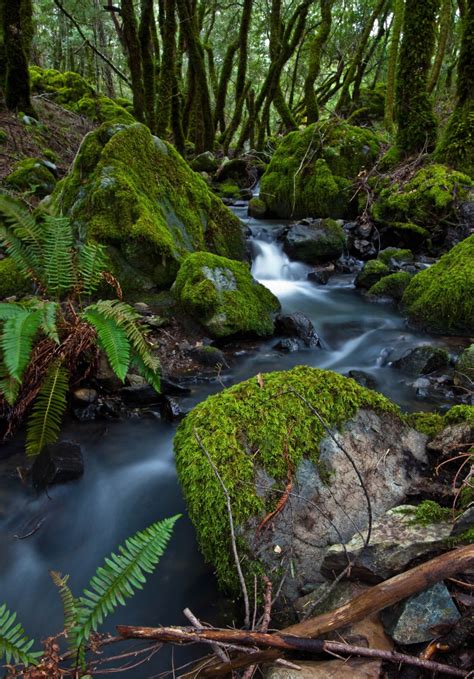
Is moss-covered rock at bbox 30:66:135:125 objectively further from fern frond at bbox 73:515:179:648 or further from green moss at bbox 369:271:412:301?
fern frond at bbox 73:515:179:648

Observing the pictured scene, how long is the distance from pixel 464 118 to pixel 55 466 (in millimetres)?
9378

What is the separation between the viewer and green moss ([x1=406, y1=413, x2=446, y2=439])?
2.80 m

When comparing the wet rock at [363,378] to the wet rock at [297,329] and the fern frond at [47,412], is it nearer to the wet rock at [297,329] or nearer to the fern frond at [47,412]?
the wet rock at [297,329]

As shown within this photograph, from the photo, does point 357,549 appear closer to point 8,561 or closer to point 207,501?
point 207,501

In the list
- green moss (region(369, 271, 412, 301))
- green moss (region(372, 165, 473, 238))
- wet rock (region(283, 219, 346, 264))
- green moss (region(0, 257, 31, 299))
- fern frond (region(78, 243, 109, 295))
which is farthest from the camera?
wet rock (region(283, 219, 346, 264))

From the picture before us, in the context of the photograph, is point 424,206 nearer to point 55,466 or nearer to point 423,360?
point 423,360

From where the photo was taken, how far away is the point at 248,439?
2426mm

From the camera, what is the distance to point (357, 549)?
6.46 ft

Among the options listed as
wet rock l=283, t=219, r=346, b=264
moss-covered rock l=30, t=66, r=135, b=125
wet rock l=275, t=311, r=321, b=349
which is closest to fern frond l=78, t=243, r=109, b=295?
wet rock l=275, t=311, r=321, b=349

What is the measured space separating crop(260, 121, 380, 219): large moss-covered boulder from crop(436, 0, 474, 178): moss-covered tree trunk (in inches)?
83.2

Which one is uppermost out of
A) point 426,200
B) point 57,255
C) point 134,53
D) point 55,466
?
point 134,53

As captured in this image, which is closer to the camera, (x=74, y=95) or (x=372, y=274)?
(x=372, y=274)

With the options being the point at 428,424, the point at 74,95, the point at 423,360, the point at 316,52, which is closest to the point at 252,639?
the point at 428,424

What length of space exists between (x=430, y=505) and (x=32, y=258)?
353 centimetres
